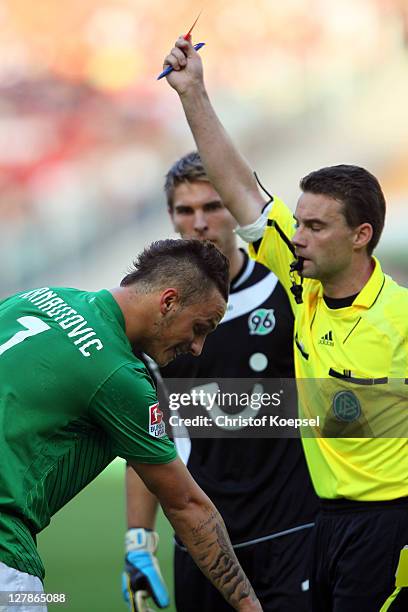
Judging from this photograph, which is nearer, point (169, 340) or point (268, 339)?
point (169, 340)

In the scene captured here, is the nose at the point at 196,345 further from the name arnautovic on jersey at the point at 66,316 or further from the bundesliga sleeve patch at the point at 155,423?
the name arnautovic on jersey at the point at 66,316

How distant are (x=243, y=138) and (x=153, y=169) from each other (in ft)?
4.75

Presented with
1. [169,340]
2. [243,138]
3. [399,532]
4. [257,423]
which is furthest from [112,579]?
[243,138]

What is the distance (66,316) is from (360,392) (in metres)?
1.19

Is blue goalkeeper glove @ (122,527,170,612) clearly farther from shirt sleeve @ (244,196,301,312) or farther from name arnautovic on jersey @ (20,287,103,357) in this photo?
name arnautovic on jersey @ (20,287,103,357)

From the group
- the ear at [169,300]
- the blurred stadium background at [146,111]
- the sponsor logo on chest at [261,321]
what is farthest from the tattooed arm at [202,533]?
the blurred stadium background at [146,111]

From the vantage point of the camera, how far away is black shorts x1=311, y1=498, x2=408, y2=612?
3768mm

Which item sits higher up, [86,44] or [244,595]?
[86,44]

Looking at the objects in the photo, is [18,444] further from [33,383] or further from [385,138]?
[385,138]

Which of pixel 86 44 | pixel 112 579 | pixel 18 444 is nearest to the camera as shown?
pixel 18 444

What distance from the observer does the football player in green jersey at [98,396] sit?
10.00 feet

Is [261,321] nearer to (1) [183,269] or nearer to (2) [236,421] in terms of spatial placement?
(2) [236,421]

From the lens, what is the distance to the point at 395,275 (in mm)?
14383

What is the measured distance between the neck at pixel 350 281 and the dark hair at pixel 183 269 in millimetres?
729
